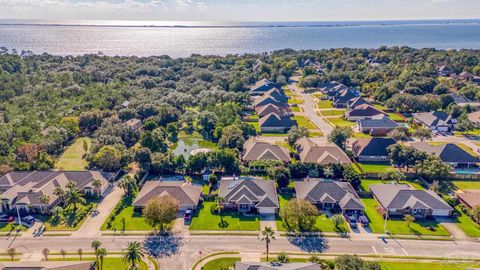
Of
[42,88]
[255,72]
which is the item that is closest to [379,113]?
[255,72]

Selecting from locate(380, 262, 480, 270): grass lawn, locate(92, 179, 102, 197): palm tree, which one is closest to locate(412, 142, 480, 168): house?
locate(380, 262, 480, 270): grass lawn

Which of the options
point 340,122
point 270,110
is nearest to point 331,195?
point 340,122

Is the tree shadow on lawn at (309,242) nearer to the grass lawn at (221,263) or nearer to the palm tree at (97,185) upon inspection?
the grass lawn at (221,263)

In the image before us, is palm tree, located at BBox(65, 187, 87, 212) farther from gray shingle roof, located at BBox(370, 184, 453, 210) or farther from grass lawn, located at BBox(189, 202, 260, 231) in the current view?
gray shingle roof, located at BBox(370, 184, 453, 210)

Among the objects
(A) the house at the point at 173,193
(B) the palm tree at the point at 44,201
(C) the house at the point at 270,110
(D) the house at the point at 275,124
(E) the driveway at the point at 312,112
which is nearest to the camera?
(B) the palm tree at the point at 44,201

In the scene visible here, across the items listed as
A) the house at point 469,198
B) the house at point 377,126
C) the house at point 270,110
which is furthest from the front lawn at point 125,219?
the house at point 377,126
